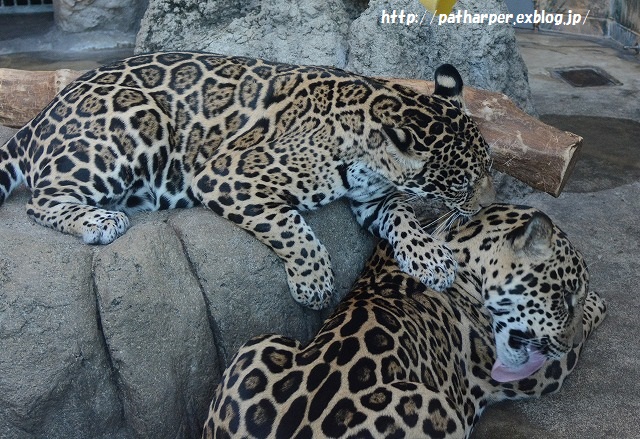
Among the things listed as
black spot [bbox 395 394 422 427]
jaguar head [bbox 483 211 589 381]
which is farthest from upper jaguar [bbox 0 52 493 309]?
black spot [bbox 395 394 422 427]

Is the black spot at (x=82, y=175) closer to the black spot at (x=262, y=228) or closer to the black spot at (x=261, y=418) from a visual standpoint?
the black spot at (x=262, y=228)

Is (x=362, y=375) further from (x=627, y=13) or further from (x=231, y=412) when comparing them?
(x=627, y=13)

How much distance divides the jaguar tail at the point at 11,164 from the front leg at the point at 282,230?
1.51 meters

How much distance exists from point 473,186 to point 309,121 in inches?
48.9

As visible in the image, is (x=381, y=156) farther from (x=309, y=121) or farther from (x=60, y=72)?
(x=60, y=72)

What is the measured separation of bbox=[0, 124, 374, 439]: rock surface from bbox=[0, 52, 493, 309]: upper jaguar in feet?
0.73

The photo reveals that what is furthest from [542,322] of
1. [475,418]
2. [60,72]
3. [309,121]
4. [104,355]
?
[60,72]

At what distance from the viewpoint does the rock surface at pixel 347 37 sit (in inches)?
355

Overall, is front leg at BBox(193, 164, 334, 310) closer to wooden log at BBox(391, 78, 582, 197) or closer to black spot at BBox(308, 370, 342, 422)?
black spot at BBox(308, 370, 342, 422)

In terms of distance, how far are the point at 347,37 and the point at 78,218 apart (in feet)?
17.9

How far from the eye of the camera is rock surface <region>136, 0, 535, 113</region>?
29.6 feet

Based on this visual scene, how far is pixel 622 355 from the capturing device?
6.23m

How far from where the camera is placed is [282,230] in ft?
18.2

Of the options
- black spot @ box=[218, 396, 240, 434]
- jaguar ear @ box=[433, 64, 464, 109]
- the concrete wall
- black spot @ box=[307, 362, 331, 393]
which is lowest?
the concrete wall
